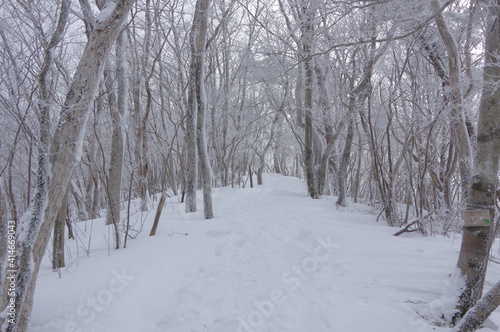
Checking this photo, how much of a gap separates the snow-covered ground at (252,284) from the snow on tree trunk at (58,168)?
0.40 metres

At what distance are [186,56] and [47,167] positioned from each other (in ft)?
26.8

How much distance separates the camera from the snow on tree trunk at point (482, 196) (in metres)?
2.03

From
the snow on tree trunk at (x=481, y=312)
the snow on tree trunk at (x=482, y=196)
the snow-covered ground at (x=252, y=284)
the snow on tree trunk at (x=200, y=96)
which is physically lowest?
the snow-covered ground at (x=252, y=284)

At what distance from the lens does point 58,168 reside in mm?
2070

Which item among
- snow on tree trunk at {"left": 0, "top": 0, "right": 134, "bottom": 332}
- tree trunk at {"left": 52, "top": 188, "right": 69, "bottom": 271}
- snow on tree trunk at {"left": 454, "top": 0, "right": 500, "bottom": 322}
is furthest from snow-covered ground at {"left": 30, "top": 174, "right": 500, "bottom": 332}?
snow on tree trunk at {"left": 0, "top": 0, "right": 134, "bottom": 332}

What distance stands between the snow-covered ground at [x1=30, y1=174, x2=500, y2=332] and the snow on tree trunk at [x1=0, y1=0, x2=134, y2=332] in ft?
1.33

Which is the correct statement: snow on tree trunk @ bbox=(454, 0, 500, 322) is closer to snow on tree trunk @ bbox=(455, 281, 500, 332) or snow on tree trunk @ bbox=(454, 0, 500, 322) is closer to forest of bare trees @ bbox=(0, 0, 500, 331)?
forest of bare trees @ bbox=(0, 0, 500, 331)

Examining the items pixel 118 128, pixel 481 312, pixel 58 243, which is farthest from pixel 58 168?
pixel 118 128

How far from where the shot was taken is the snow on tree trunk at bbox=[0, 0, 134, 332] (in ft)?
6.17

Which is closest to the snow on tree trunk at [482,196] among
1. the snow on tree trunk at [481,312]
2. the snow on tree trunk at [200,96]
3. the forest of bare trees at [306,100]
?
the forest of bare trees at [306,100]

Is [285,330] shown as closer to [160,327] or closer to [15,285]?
[160,327]

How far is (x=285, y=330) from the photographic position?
2.13 meters

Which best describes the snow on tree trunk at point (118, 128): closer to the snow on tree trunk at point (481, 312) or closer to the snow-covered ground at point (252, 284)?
the snow-covered ground at point (252, 284)

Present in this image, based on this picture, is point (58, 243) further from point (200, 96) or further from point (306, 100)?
point (306, 100)
